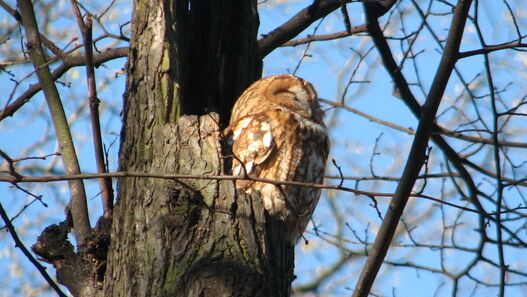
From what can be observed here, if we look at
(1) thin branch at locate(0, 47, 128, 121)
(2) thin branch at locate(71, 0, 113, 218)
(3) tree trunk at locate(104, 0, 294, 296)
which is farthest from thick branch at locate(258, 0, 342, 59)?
(2) thin branch at locate(71, 0, 113, 218)

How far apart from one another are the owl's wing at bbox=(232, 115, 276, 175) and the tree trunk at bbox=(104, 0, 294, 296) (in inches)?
8.4

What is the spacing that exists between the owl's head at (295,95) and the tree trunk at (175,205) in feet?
1.59

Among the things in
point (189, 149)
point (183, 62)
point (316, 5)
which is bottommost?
point (189, 149)

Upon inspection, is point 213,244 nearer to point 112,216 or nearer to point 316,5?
point 112,216

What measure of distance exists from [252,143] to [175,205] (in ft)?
2.36

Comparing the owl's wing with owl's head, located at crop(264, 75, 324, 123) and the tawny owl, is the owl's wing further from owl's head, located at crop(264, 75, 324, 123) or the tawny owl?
owl's head, located at crop(264, 75, 324, 123)

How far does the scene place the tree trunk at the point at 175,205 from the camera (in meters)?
2.61

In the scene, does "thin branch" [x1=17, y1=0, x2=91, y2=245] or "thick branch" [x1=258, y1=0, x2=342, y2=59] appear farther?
"thick branch" [x1=258, y1=0, x2=342, y2=59]

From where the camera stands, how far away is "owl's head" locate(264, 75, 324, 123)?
3711 mm

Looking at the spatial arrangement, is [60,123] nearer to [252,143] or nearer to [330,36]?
[252,143]

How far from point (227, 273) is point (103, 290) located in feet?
1.86

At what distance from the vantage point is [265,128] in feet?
11.2

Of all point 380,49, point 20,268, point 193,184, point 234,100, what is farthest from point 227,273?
point 20,268

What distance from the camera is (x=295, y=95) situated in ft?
12.8
